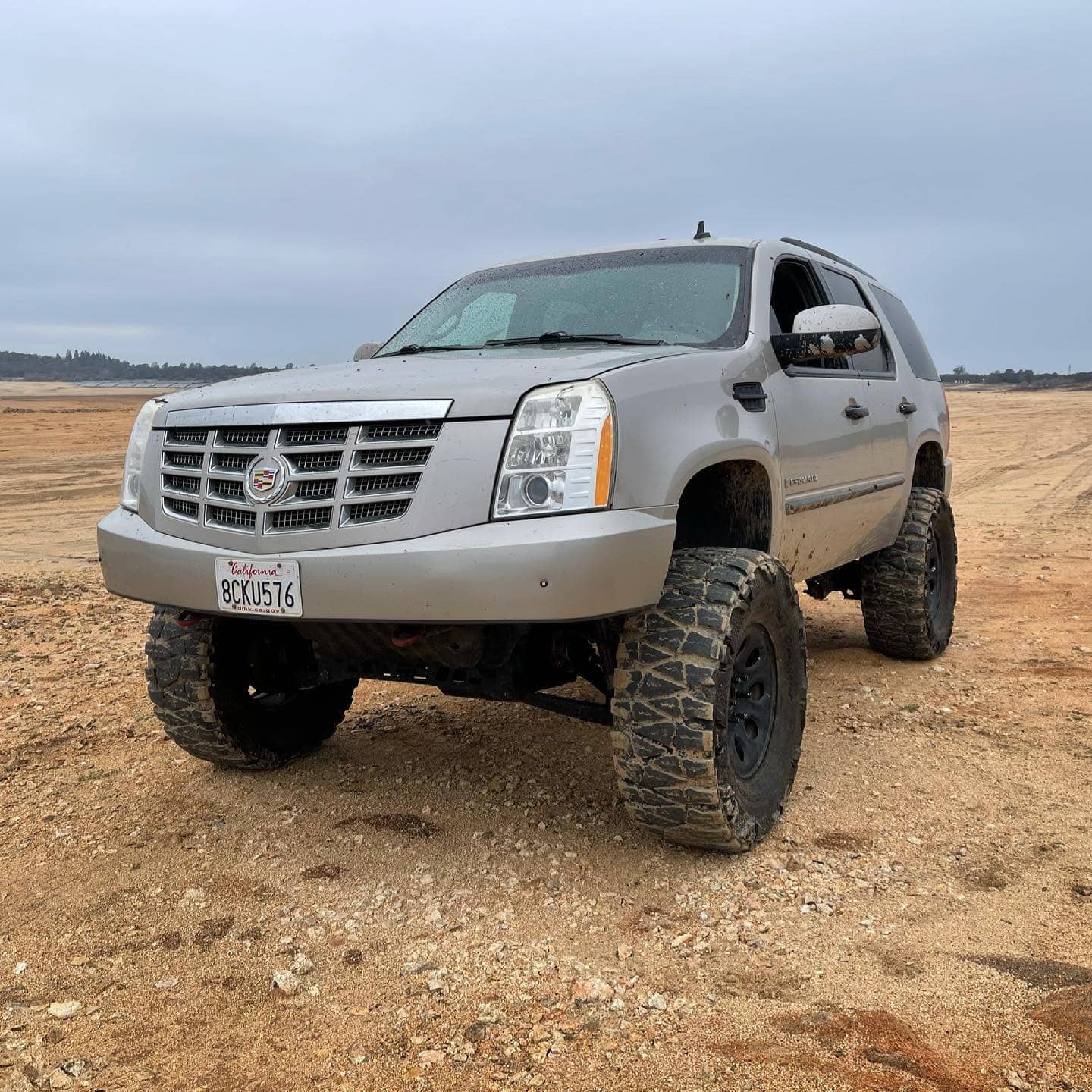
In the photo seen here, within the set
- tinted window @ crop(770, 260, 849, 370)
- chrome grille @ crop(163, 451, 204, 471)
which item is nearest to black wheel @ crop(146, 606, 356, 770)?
chrome grille @ crop(163, 451, 204, 471)

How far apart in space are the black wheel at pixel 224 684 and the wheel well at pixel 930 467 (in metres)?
3.77

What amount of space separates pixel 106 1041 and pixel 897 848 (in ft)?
7.84

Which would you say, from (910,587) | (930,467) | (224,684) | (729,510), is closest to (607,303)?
(729,510)

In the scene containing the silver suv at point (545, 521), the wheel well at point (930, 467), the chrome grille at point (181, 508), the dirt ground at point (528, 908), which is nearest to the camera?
the dirt ground at point (528, 908)

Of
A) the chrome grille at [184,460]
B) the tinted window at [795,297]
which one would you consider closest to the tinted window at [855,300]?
the tinted window at [795,297]

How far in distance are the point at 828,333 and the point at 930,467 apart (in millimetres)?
2733

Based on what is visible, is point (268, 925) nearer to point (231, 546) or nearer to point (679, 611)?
point (231, 546)

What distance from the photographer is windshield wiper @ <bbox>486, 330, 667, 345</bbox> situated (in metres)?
3.79

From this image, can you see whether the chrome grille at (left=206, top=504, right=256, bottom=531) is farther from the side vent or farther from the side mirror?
the side mirror

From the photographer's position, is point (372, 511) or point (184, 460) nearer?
point (372, 511)

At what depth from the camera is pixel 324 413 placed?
120 inches

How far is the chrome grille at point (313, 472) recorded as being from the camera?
2.96m

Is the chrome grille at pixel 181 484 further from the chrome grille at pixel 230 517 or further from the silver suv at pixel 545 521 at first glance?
the chrome grille at pixel 230 517

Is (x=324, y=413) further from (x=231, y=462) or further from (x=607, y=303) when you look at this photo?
(x=607, y=303)
